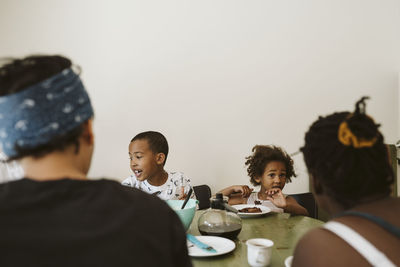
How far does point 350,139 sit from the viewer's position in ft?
3.02

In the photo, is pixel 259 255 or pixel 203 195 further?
pixel 203 195

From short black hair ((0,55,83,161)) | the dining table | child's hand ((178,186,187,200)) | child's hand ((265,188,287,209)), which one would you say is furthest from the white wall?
short black hair ((0,55,83,161))

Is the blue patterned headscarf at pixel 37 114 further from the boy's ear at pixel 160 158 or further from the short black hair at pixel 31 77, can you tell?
the boy's ear at pixel 160 158

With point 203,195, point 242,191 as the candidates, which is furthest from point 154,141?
point 242,191

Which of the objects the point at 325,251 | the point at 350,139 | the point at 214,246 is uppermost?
the point at 350,139

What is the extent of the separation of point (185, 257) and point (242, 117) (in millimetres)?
2083

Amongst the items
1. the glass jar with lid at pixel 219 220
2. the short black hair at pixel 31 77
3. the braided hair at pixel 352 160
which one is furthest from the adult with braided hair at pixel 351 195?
the short black hair at pixel 31 77

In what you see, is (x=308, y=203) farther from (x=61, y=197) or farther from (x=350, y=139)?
(x=61, y=197)

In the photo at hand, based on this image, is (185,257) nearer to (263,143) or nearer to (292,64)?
(263,143)

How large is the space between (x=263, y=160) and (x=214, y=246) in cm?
128

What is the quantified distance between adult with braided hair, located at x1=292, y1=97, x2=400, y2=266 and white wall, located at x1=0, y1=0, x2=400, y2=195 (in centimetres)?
181

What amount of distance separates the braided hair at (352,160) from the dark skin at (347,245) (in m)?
0.06

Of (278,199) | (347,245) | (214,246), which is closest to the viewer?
(347,245)

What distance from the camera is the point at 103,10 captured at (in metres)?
2.77
